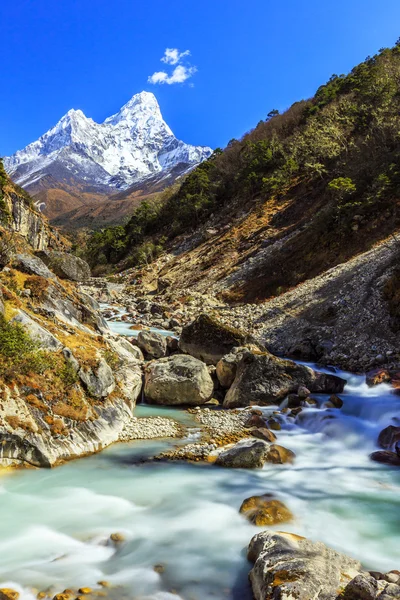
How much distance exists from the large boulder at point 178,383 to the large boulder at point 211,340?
298cm

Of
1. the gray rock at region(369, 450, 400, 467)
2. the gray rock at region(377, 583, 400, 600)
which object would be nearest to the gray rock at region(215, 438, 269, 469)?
the gray rock at region(369, 450, 400, 467)

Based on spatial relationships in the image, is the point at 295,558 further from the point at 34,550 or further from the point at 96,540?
the point at 34,550

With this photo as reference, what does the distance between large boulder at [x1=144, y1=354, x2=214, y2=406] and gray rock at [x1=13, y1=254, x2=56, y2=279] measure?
7.96m

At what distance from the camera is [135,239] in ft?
229

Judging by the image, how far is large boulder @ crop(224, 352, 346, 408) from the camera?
48.8 ft

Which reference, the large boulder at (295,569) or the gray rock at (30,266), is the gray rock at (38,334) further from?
the large boulder at (295,569)

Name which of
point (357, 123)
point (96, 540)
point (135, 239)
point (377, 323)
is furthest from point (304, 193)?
point (96, 540)

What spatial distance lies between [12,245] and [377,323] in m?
17.8

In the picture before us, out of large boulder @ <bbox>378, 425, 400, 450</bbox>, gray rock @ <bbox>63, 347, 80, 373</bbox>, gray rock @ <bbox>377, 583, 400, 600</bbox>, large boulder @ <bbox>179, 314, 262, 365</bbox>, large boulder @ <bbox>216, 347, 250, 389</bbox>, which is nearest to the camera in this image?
gray rock @ <bbox>377, 583, 400, 600</bbox>

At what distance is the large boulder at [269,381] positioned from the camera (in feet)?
48.8

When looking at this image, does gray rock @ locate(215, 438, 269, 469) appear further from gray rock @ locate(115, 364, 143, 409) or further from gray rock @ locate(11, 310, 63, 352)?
gray rock @ locate(11, 310, 63, 352)

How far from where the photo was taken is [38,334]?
12328mm

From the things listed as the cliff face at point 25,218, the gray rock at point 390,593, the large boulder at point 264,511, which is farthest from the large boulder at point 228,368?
the cliff face at point 25,218

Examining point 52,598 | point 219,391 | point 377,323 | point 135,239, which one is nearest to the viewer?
point 52,598
